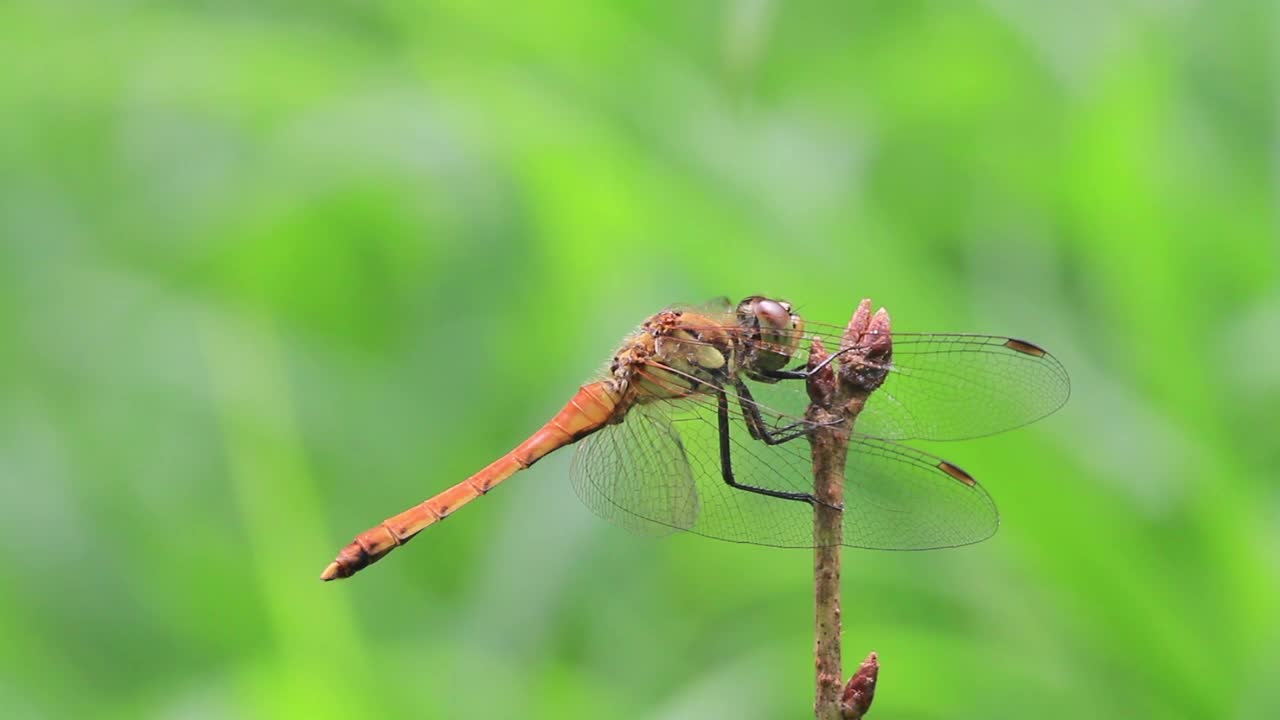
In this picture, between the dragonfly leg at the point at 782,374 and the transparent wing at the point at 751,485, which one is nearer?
the transparent wing at the point at 751,485

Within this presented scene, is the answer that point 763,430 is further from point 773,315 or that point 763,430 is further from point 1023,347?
point 1023,347

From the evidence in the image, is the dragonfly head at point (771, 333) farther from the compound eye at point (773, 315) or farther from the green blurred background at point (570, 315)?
the green blurred background at point (570, 315)

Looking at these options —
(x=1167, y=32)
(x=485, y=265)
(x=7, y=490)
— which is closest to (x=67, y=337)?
(x=7, y=490)

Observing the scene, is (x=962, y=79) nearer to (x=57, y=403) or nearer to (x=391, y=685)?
(x=391, y=685)

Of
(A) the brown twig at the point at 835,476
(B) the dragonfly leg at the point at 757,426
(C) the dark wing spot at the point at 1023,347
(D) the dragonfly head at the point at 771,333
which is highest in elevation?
(D) the dragonfly head at the point at 771,333

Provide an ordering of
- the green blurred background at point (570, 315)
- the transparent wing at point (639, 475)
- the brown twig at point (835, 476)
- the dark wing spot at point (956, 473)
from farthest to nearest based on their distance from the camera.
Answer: the green blurred background at point (570, 315) < the transparent wing at point (639, 475) < the dark wing spot at point (956, 473) < the brown twig at point (835, 476)

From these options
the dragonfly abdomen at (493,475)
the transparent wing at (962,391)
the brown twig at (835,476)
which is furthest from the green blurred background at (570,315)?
the brown twig at (835,476)

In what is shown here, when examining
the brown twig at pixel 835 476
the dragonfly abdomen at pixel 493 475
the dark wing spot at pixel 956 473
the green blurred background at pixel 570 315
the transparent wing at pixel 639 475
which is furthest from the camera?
the green blurred background at pixel 570 315
